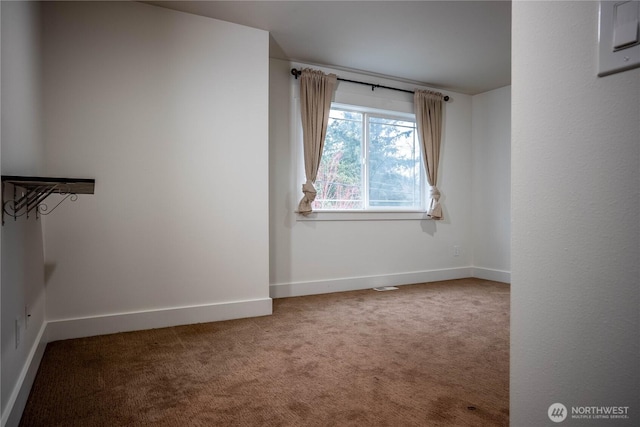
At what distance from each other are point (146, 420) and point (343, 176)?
125 inches

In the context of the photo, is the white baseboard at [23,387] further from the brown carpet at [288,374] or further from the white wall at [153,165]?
the white wall at [153,165]

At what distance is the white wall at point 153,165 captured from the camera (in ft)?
8.54

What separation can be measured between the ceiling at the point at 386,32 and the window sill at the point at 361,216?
161cm

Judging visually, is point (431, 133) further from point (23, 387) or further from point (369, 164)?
point (23, 387)

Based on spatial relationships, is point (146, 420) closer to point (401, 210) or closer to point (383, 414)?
point (383, 414)

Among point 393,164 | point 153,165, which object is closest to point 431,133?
point 393,164

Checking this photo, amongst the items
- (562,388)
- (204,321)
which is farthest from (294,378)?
(562,388)

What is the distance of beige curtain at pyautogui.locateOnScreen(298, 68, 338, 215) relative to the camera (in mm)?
3875

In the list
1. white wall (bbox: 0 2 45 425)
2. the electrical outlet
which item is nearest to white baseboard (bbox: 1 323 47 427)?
white wall (bbox: 0 2 45 425)

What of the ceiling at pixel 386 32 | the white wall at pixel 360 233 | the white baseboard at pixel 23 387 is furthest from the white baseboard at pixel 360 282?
the ceiling at pixel 386 32

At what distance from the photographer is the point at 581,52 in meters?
0.68

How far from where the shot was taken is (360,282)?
4.27 metres

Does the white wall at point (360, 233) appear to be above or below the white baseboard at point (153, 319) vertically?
above

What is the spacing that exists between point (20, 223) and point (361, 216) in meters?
3.14
